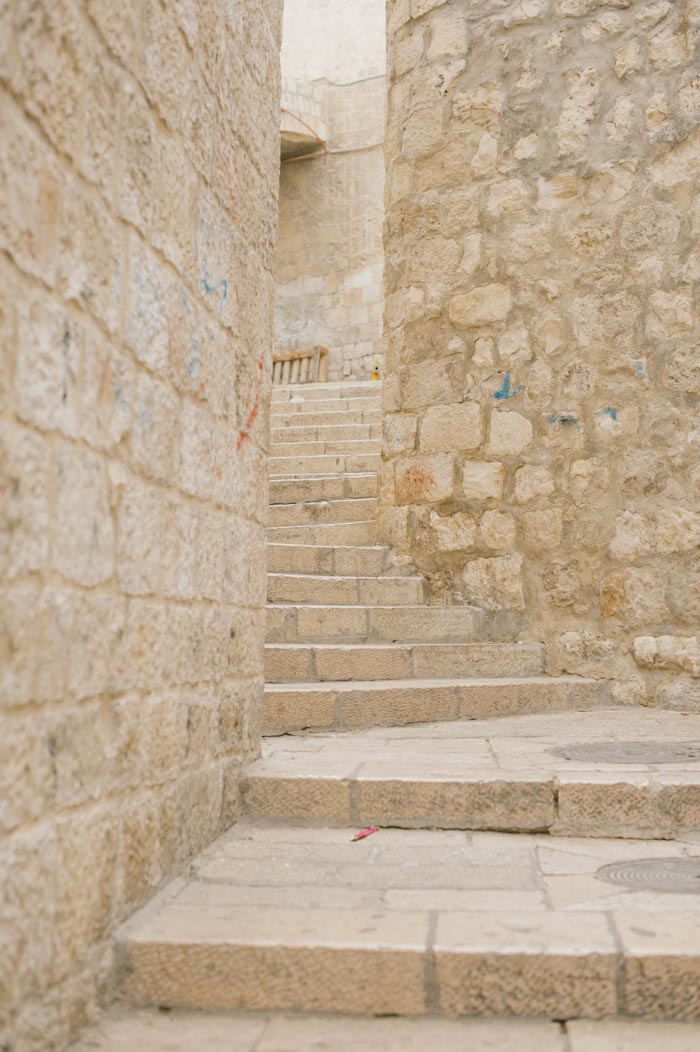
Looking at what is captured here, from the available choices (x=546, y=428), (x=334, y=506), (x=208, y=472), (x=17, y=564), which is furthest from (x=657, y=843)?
(x=334, y=506)

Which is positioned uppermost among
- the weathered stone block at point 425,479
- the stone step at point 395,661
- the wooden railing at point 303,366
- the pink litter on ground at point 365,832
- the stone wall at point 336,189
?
the stone wall at point 336,189

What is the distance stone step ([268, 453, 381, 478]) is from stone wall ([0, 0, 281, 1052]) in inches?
131

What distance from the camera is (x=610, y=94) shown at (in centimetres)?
468

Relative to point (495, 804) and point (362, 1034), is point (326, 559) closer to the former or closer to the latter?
point (495, 804)

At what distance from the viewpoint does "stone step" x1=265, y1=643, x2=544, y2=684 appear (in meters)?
4.04

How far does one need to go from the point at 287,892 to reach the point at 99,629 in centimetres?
79

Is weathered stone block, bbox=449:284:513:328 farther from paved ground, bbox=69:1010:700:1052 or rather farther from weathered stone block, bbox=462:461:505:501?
paved ground, bbox=69:1010:700:1052

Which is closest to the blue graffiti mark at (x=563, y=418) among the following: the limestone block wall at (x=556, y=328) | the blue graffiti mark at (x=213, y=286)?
the limestone block wall at (x=556, y=328)

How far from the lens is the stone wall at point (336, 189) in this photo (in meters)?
14.2

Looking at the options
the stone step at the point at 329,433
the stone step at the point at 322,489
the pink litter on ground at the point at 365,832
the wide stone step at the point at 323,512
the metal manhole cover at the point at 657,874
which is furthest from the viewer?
the stone step at the point at 329,433

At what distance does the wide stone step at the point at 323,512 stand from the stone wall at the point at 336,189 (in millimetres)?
8686

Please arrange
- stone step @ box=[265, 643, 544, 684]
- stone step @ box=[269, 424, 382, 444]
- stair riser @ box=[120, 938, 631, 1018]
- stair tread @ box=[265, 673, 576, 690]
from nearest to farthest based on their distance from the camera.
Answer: stair riser @ box=[120, 938, 631, 1018]
stair tread @ box=[265, 673, 576, 690]
stone step @ box=[265, 643, 544, 684]
stone step @ box=[269, 424, 382, 444]

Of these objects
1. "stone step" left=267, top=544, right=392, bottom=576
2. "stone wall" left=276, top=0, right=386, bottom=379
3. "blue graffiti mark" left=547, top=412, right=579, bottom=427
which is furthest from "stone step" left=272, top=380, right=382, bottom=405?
"stone wall" left=276, top=0, right=386, bottom=379

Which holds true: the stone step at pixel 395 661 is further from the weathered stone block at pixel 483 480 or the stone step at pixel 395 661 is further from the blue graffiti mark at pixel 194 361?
the blue graffiti mark at pixel 194 361
